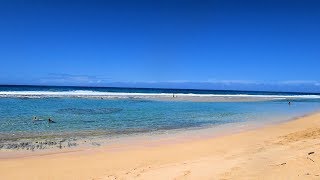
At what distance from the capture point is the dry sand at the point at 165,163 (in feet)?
20.9

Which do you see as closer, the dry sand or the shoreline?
the dry sand

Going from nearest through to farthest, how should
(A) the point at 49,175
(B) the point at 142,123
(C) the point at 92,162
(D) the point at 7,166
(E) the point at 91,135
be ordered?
(A) the point at 49,175
(D) the point at 7,166
(C) the point at 92,162
(E) the point at 91,135
(B) the point at 142,123

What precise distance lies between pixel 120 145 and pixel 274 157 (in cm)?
519

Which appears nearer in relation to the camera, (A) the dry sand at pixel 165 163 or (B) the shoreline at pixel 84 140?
(A) the dry sand at pixel 165 163

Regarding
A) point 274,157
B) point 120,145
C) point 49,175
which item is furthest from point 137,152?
point 274,157

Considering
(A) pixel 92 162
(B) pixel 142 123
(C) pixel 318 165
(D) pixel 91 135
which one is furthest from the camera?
(B) pixel 142 123

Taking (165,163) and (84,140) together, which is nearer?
(165,163)

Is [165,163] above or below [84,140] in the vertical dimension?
below

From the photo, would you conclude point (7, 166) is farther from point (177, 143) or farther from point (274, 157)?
point (274, 157)

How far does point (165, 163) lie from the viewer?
8.48 m

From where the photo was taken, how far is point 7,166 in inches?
313

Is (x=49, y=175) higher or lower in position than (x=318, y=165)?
lower

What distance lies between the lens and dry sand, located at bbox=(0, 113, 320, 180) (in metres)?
6.38

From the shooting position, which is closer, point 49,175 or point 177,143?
point 49,175
